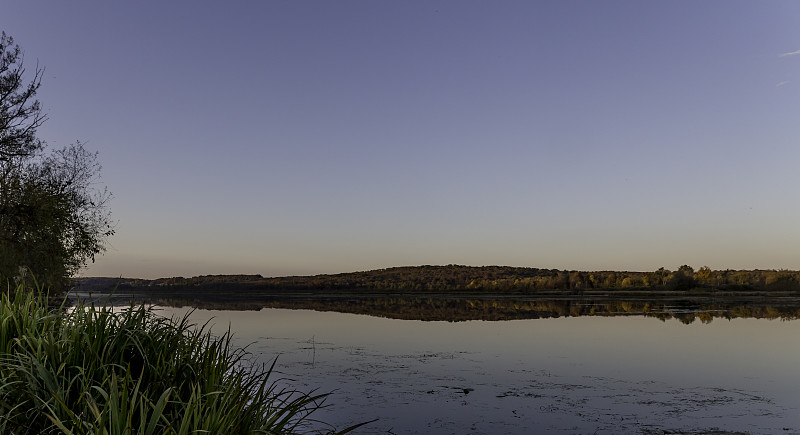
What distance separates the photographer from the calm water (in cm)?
1138

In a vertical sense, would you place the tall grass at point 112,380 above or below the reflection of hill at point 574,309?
above

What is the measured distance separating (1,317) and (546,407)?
10.2 meters

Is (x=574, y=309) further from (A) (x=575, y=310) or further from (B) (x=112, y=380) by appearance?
(B) (x=112, y=380)

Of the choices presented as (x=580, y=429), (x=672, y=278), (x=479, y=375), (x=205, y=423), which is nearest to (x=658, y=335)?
(x=479, y=375)

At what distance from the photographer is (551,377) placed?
52.8 feet

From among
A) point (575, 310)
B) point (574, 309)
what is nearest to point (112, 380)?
point (575, 310)

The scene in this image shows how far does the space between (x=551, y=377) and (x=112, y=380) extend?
13.7m

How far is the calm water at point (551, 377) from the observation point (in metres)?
11.4

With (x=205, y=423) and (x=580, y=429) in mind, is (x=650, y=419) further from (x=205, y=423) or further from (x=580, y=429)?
(x=205, y=423)

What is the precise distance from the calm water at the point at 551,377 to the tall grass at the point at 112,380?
3.41 ft

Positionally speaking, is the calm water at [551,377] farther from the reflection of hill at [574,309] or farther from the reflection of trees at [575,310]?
the reflection of hill at [574,309]

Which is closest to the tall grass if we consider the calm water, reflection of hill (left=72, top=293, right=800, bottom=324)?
the calm water

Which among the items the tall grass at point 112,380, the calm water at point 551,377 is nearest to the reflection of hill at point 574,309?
the calm water at point 551,377

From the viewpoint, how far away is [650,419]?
11461 millimetres
